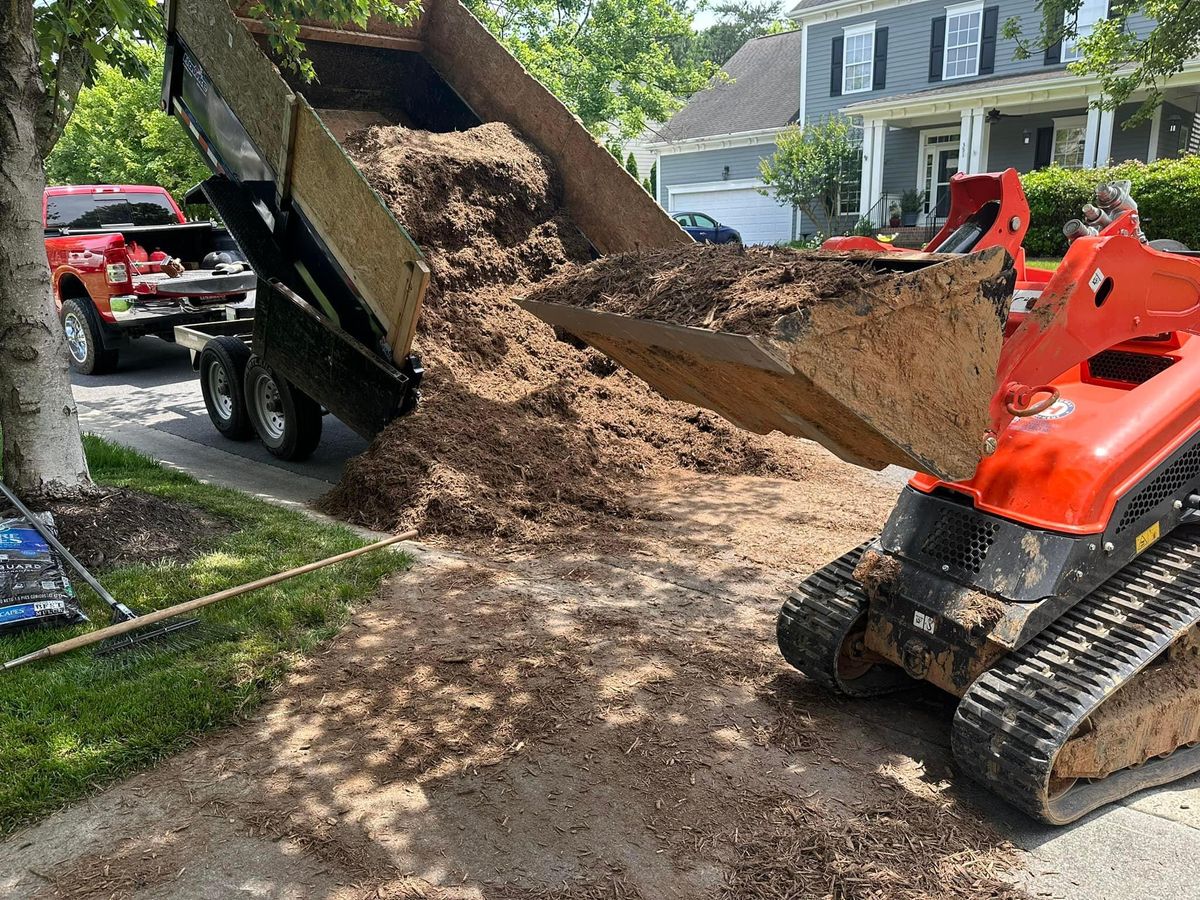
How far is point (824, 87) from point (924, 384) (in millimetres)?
25660

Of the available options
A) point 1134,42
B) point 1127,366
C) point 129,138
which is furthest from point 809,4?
point 1127,366

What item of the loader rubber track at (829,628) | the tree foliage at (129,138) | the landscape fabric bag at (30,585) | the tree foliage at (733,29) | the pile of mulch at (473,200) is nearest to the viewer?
the loader rubber track at (829,628)

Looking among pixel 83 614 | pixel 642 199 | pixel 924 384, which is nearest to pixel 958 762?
pixel 924 384

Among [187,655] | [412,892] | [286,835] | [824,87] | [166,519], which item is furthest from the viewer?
[824,87]

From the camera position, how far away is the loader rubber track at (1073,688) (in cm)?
285

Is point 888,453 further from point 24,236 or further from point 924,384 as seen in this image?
point 24,236

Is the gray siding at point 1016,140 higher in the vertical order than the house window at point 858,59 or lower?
lower

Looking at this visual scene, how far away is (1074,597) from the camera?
315cm

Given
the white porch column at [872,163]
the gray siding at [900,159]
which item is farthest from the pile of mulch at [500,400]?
the gray siding at [900,159]

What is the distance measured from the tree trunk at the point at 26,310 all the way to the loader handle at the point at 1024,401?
5.03m

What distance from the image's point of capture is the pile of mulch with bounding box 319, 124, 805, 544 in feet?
19.3

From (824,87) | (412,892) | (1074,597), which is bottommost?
(412,892)

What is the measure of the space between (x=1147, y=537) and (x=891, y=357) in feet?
4.17

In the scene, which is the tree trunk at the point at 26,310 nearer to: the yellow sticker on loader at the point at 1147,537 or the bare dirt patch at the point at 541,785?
the bare dirt patch at the point at 541,785
